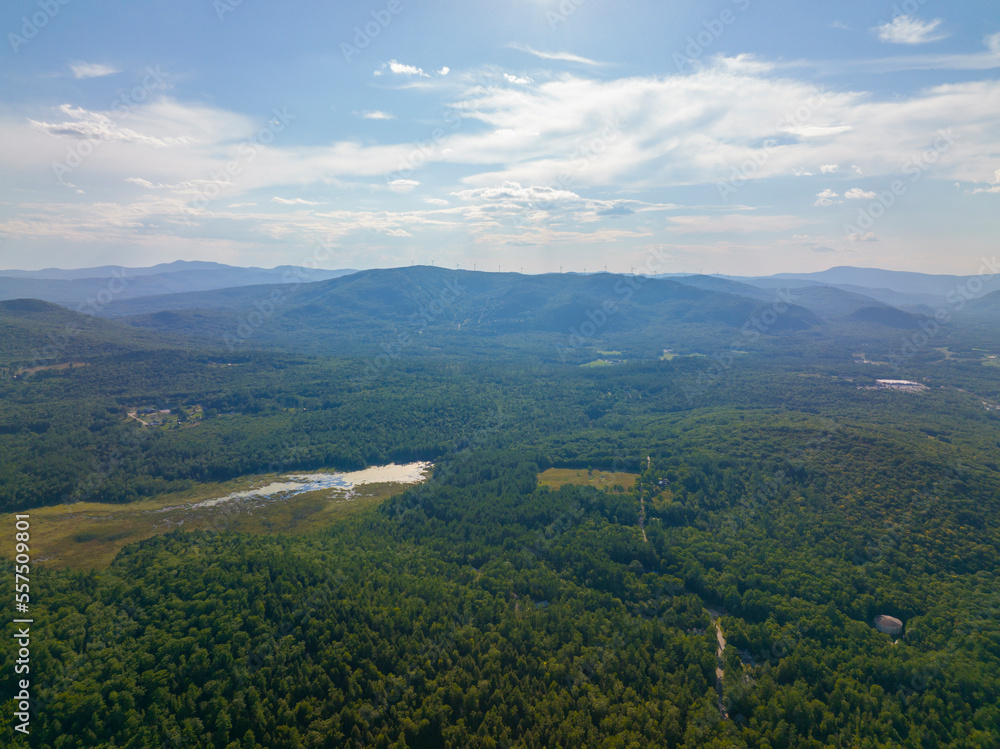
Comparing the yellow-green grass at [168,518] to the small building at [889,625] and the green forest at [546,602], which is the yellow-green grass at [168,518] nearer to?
the green forest at [546,602]

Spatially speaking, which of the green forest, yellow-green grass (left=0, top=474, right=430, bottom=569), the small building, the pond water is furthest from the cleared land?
the small building

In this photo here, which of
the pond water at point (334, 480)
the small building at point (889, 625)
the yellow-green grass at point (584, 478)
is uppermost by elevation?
the yellow-green grass at point (584, 478)

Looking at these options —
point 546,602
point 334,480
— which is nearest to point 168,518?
point 334,480

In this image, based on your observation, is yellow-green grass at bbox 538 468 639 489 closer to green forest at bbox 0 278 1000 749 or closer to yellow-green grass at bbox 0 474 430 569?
green forest at bbox 0 278 1000 749

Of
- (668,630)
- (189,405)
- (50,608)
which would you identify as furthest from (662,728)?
(189,405)

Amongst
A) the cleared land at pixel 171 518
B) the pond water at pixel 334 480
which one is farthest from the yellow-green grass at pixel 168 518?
the pond water at pixel 334 480

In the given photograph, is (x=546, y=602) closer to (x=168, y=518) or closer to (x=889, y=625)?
(x=889, y=625)
